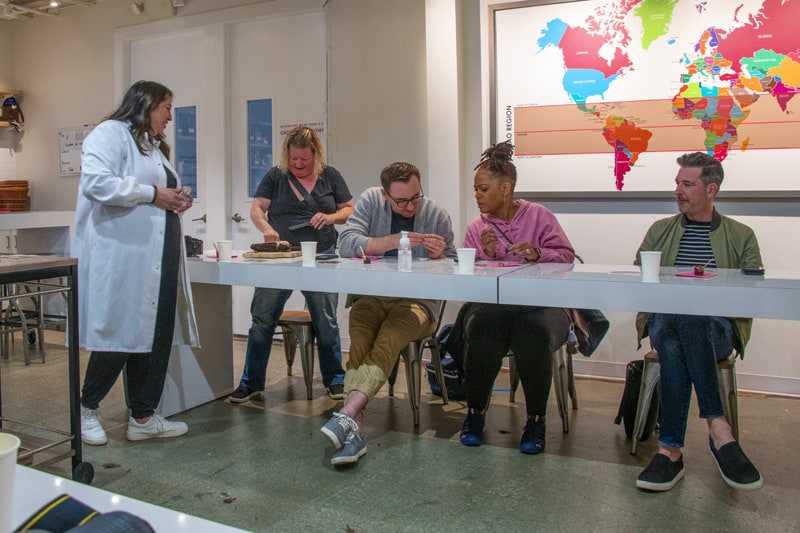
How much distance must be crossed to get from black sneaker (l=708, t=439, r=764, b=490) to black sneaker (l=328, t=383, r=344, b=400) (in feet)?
5.80

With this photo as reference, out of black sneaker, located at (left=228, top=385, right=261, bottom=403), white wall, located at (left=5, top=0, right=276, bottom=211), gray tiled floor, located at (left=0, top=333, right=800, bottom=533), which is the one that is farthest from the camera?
white wall, located at (left=5, top=0, right=276, bottom=211)

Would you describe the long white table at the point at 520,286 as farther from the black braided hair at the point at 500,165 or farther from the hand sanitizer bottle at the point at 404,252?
the black braided hair at the point at 500,165

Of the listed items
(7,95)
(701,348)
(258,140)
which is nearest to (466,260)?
(701,348)

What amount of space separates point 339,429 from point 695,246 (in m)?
1.53

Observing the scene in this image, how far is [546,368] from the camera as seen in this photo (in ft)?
8.68

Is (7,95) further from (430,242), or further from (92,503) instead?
(92,503)

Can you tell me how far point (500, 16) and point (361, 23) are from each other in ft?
3.22

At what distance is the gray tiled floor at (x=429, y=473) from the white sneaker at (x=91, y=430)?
0.18 feet

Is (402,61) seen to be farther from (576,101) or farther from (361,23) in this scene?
(576,101)

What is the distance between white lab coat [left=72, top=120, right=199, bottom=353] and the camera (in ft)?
8.58

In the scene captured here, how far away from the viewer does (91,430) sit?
2.77 m

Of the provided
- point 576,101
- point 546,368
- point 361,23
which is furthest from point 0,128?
point 546,368

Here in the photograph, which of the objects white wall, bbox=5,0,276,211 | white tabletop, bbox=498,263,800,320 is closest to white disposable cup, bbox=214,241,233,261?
white tabletop, bbox=498,263,800,320

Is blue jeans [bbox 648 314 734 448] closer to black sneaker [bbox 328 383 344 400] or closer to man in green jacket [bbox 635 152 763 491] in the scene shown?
man in green jacket [bbox 635 152 763 491]
